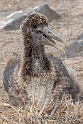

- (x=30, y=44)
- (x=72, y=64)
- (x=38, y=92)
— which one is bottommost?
(x=72, y=64)

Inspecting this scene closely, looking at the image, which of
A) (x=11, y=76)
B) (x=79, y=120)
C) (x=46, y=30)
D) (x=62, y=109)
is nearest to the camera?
(x=79, y=120)

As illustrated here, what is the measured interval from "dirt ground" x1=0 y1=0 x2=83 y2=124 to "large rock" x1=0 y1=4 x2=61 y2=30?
16 centimetres

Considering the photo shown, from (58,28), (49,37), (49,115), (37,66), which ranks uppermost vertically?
(49,37)

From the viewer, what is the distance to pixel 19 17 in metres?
10.8

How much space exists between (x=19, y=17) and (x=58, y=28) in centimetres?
101

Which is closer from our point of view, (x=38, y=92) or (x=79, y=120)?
(x=79, y=120)

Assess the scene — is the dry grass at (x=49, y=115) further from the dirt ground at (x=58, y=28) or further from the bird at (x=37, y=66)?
the dirt ground at (x=58, y=28)

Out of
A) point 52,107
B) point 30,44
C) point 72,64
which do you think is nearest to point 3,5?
point 72,64

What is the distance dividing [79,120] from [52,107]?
573mm

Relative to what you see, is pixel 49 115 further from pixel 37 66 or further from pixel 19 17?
Result: pixel 19 17

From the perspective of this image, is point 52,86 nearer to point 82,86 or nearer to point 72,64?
point 82,86

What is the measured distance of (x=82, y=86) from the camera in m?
6.92

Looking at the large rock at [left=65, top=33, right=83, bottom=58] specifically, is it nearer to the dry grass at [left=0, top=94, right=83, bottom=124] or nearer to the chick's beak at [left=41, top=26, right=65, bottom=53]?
the chick's beak at [left=41, top=26, right=65, bottom=53]

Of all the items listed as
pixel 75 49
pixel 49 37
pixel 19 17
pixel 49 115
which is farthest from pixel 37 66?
pixel 19 17
